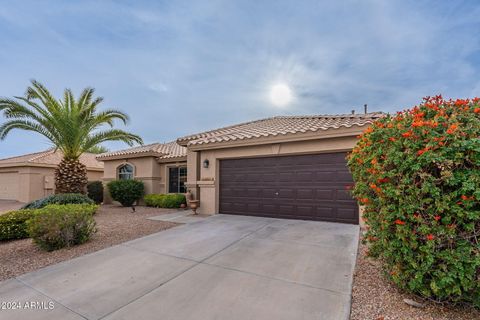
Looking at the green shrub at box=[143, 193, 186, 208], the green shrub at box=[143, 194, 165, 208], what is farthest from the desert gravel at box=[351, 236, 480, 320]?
the green shrub at box=[143, 194, 165, 208]

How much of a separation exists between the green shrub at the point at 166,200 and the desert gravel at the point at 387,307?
A: 10.0m

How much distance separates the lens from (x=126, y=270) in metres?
4.29

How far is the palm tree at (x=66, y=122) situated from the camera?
10.9 meters

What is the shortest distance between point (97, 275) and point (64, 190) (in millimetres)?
9985

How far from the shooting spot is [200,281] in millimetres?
3777

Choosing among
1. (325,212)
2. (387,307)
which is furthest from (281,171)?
(387,307)

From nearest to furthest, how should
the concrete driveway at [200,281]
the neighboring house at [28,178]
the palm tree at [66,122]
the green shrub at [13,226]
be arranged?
the concrete driveway at [200,281]
the green shrub at [13,226]
the palm tree at [66,122]
the neighboring house at [28,178]

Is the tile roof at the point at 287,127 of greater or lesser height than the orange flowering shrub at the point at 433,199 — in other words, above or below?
above

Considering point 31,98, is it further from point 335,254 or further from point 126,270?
point 335,254

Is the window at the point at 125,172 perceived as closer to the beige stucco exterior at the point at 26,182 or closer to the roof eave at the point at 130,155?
the roof eave at the point at 130,155

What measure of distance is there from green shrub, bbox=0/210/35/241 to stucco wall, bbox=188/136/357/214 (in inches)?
232

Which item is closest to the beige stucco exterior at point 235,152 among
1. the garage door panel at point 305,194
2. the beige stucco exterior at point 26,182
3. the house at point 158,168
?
the garage door panel at point 305,194

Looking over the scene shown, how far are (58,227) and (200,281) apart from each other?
4.32 m

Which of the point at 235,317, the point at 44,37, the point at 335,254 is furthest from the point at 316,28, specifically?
the point at 44,37
